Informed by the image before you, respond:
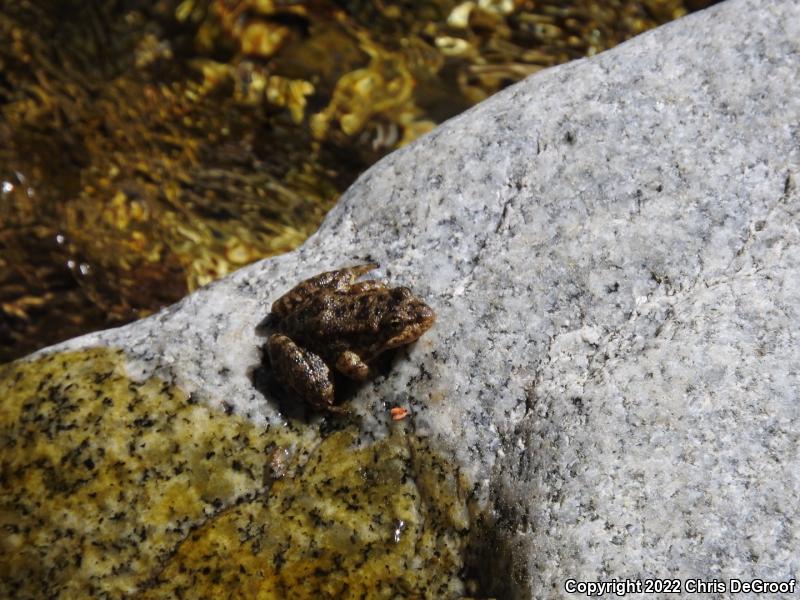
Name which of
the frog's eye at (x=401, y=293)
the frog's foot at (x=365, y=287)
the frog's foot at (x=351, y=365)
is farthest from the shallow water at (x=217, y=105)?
the frog's eye at (x=401, y=293)

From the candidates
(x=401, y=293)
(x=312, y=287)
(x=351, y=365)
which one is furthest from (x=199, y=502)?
(x=401, y=293)

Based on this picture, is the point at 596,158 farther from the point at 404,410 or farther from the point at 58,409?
the point at 58,409

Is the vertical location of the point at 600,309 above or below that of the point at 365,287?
below

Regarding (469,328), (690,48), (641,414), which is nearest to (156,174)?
(469,328)

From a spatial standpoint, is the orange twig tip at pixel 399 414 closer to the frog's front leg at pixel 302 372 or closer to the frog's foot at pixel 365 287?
the frog's front leg at pixel 302 372

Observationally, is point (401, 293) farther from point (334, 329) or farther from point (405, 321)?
point (334, 329)

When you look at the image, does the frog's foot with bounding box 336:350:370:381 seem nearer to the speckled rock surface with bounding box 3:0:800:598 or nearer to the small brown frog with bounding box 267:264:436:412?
the small brown frog with bounding box 267:264:436:412
